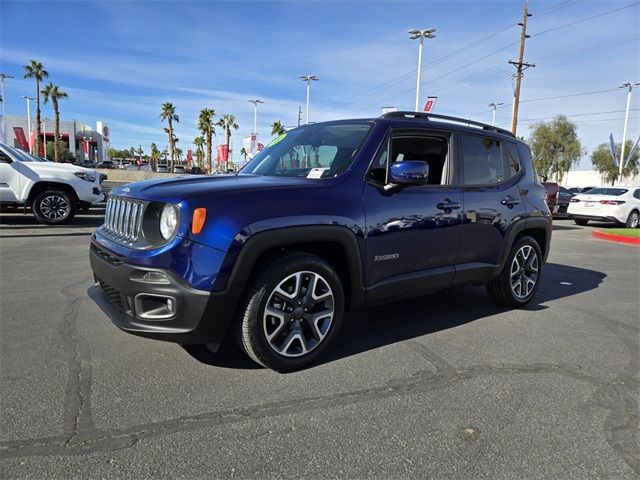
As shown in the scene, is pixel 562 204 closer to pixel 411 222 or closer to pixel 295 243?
pixel 411 222

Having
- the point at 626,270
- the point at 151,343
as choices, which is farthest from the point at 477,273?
the point at 626,270

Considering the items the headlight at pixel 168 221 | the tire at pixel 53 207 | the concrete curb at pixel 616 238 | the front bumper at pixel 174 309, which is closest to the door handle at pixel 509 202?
the front bumper at pixel 174 309

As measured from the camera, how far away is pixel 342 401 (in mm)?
3062

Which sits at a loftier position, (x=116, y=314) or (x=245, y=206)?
(x=245, y=206)

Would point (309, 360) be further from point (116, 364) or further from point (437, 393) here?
point (116, 364)

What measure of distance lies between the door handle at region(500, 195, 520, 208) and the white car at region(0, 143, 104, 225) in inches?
378

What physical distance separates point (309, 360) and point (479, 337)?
174 centimetres

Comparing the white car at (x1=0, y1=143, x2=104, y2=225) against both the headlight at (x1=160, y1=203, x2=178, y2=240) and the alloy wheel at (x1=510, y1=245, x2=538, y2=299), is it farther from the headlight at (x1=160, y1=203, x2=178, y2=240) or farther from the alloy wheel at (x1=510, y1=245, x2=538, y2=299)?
the alloy wheel at (x1=510, y1=245, x2=538, y2=299)

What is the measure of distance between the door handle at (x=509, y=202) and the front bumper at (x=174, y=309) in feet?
10.3

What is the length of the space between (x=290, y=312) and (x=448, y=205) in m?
1.80

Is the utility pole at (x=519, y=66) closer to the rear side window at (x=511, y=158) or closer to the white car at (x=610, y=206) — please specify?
the white car at (x=610, y=206)

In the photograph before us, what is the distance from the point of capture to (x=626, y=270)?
8.24 metres

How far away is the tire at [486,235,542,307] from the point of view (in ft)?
16.8

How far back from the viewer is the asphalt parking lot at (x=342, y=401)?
243 cm
